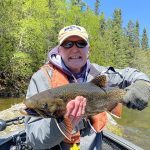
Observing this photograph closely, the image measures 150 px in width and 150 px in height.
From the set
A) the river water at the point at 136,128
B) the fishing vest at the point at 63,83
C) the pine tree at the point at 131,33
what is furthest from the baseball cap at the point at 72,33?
the pine tree at the point at 131,33

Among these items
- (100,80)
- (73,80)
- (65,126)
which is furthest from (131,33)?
(65,126)

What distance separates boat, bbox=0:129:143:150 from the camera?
479 centimetres

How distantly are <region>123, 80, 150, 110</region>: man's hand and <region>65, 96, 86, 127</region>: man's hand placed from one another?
1.63 feet

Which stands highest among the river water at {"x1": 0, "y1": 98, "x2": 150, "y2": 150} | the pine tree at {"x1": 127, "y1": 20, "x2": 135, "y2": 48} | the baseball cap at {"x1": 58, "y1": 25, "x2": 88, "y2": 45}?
the baseball cap at {"x1": 58, "y1": 25, "x2": 88, "y2": 45}

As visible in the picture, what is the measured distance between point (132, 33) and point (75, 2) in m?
48.7

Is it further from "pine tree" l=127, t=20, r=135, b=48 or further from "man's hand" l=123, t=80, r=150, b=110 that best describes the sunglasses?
"pine tree" l=127, t=20, r=135, b=48

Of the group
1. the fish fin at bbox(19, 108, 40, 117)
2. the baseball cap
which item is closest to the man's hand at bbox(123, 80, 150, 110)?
the baseball cap

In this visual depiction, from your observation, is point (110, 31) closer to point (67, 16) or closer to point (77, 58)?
point (67, 16)

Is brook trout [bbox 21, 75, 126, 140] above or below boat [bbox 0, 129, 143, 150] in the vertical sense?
above

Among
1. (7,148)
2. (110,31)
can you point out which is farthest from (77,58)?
(110,31)

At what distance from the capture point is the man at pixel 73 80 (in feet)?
10.8

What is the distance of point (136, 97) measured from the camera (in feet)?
10.8

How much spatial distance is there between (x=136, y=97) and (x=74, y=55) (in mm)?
684

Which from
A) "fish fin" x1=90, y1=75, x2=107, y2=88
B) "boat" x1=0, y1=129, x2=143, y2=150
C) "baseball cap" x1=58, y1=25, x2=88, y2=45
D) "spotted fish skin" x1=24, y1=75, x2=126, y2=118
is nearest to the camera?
"spotted fish skin" x1=24, y1=75, x2=126, y2=118
